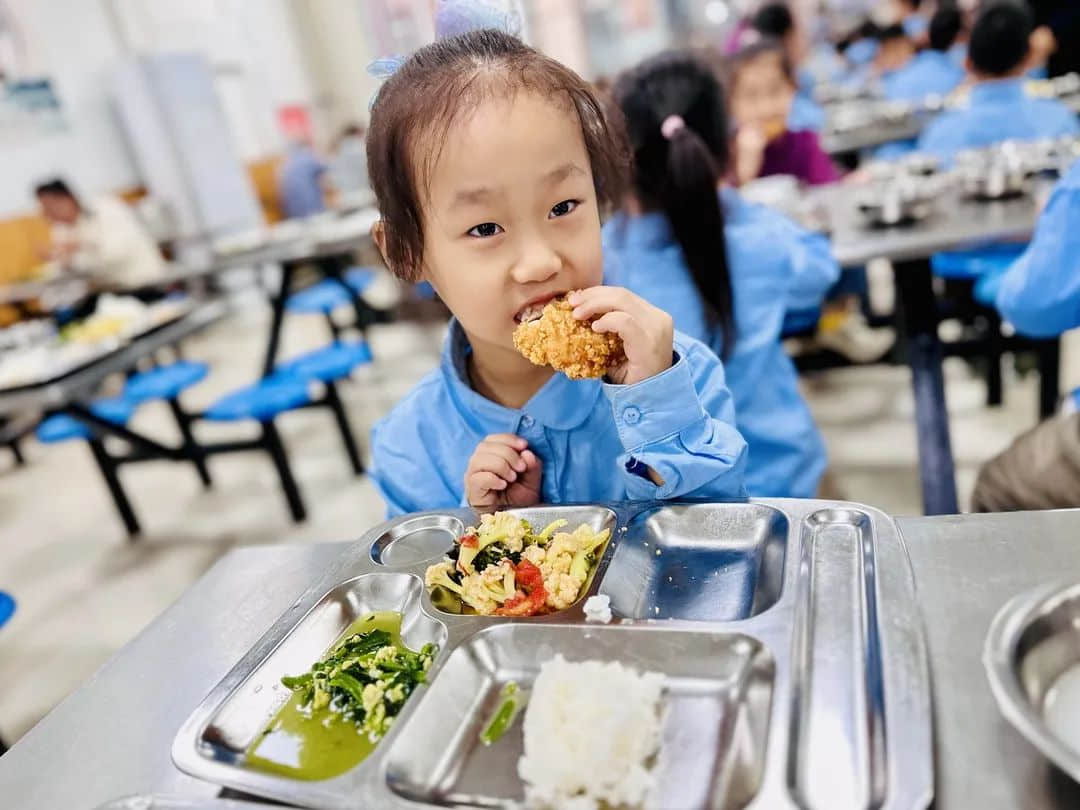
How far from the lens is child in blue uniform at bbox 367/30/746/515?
118 centimetres

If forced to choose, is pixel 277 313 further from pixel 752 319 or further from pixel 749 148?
pixel 752 319

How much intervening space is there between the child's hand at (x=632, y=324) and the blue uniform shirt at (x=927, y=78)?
21.2 feet

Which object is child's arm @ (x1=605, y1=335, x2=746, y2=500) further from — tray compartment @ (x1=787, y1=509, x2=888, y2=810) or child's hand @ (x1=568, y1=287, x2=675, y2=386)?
tray compartment @ (x1=787, y1=509, x2=888, y2=810)

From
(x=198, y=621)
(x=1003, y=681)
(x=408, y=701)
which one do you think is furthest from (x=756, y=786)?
(x=198, y=621)

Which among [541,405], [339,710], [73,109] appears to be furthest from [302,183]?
[339,710]

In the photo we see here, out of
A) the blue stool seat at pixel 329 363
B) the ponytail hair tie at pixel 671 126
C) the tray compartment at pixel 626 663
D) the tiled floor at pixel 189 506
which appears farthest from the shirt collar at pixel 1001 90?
the tray compartment at pixel 626 663

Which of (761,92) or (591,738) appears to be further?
(761,92)

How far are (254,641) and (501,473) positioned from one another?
19.1 inches

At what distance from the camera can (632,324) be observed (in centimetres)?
118

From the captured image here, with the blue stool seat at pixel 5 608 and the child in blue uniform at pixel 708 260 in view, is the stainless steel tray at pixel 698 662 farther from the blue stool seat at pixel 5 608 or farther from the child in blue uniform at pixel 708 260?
the blue stool seat at pixel 5 608

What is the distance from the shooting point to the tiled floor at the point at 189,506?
3.40m

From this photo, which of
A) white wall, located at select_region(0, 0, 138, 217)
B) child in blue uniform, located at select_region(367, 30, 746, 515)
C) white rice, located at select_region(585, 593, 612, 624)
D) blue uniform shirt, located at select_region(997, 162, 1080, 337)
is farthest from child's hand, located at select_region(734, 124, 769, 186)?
white wall, located at select_region(0, 0, 138, 217)

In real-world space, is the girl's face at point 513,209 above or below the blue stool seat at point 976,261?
above

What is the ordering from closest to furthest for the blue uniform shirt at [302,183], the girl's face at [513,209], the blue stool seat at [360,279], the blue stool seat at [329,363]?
the girl's face at [513,209] < the blue stool seat at [329,363] < the blue stool seat at [360,279] < the blue uniform shirt at [302,183]
